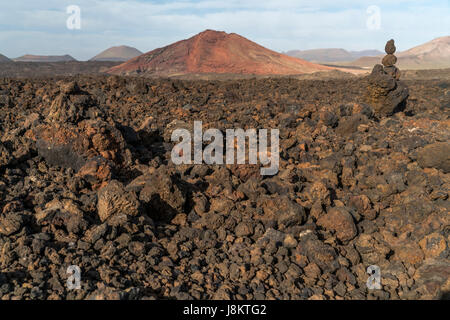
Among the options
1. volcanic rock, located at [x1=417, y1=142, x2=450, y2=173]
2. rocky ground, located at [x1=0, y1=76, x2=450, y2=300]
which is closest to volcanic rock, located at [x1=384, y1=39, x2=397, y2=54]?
rocky ground, located at [x1=0, y1=76, x2=450, y2=300]

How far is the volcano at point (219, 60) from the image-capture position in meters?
30.6

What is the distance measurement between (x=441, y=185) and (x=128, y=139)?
4894 mm

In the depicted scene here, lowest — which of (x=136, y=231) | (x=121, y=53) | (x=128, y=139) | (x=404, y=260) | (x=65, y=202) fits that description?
(x=404, y=260)

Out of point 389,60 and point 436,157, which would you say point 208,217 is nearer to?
point 436,157

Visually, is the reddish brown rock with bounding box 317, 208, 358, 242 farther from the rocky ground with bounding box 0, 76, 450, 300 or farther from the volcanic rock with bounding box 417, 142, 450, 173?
the volcanic rock with bounding box 417, 142, 450, 173

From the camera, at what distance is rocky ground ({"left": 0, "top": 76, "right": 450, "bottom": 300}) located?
3.09 meters

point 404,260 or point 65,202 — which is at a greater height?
point 65,202

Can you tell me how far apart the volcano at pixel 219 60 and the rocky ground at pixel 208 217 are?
80.2 ft

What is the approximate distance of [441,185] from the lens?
5219 mm

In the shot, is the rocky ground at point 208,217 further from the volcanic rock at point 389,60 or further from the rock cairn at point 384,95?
the volcanic rock at point 389,60

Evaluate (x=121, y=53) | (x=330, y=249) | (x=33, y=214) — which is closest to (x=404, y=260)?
(x=330, y=249)

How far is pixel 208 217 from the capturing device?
418 cm
